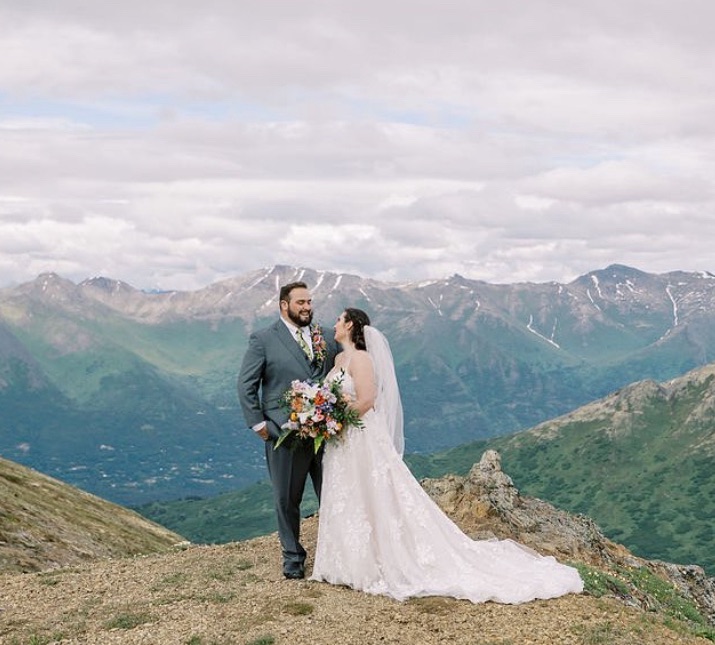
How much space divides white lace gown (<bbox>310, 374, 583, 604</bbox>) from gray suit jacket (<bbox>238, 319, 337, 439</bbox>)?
1253 millimetres

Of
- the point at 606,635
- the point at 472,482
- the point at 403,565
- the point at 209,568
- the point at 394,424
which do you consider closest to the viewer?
the point at 606,635

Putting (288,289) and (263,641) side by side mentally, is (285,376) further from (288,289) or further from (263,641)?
(263,641)

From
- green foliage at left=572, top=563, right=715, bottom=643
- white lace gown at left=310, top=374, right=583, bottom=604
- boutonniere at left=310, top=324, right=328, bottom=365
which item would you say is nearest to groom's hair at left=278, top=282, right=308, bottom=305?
boutonniere at left=310, top=324, right=328, bottom=365

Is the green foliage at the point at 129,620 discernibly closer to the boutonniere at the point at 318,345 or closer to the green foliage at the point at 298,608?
the green foliage at the point at 298,608

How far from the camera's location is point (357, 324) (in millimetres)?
17672

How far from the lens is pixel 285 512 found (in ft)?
59.9

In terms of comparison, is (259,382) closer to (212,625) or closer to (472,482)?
(212,625)

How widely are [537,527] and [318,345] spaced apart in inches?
536

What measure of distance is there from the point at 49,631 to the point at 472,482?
1699 centimetres

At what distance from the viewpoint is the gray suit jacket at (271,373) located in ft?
57.5

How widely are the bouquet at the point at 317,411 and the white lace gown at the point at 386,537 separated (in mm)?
421

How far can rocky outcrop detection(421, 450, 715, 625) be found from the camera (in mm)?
25969

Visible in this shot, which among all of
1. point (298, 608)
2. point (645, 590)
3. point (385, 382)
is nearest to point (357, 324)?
point (385, 382)

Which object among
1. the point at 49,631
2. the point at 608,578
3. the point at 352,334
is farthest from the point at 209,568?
the point at 608,578
